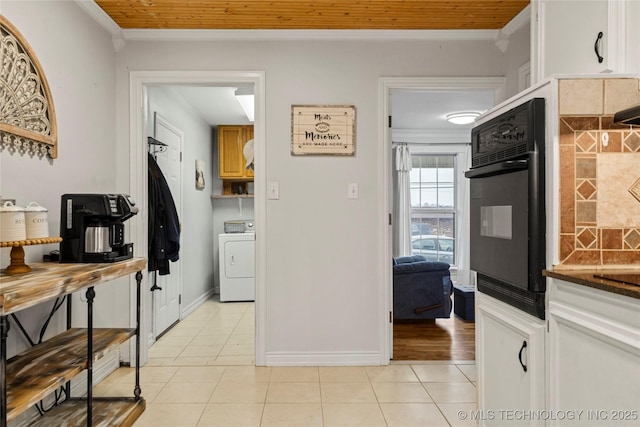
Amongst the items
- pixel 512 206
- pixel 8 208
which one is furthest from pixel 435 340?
pixel 8 208

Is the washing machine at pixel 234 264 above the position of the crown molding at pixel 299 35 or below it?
below

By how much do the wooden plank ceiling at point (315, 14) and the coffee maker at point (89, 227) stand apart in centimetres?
135

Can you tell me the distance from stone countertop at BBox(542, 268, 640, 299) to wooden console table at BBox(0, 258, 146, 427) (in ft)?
5.95

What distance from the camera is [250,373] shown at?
105 inches

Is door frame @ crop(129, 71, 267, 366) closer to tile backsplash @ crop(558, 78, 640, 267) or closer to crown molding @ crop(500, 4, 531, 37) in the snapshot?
crown molding @ crop(500, 4, 531, 37)

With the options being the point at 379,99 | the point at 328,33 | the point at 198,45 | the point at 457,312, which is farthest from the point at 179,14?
the point at 457,312

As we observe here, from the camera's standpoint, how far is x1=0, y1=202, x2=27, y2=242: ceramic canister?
4.75 feet

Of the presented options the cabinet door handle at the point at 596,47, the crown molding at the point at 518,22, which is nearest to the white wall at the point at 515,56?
the crown molding at the point at 518,22

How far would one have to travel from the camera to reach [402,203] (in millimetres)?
6215

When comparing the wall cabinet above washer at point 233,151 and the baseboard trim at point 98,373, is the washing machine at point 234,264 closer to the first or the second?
the wall cabinet above washer at point 233,151

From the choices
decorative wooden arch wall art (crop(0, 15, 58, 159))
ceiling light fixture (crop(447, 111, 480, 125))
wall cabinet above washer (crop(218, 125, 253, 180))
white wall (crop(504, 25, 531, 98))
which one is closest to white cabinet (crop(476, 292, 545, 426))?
white wall (crop(504, 25, 531, 98))

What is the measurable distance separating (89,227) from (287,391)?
1.50m

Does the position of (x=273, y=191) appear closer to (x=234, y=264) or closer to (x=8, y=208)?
(x=8, y=208)

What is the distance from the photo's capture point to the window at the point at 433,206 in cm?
638
